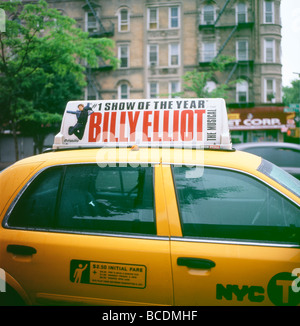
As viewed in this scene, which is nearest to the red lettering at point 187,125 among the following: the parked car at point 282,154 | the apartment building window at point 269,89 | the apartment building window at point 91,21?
the parked car at point 282,154

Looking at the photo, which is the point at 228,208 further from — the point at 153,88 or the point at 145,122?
the point at 153,88

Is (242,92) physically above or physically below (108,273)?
above

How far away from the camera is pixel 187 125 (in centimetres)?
251

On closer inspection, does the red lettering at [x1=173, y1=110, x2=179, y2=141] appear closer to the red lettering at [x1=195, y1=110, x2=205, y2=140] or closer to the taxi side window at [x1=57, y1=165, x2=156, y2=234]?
the red lettering at [x1=195, y1=110, x2=205, y2=140]

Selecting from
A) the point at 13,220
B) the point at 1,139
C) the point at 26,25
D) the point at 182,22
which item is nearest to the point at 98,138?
the point at 13,220

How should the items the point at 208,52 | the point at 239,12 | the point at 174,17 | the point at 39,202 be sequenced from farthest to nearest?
the point at 208,52
the point at 174,17
the point at 239,12
the point at 39,202

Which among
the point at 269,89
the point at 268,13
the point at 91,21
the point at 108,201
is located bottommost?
the point at 108,201

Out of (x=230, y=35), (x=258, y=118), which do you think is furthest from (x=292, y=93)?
(x=230, y=35)

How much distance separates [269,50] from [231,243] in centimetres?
2468

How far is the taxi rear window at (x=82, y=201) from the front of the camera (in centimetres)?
219

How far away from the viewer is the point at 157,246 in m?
1.99

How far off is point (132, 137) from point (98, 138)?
12.7 inches
